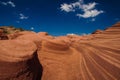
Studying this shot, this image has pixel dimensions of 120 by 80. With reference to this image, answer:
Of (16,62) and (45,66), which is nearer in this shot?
(16,62)

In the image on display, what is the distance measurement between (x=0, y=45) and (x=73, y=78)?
334 cm

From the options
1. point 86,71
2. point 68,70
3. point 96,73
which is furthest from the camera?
point 68,70

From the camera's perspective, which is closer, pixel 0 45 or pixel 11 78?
pixel 11 78

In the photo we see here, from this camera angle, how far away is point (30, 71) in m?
5.27

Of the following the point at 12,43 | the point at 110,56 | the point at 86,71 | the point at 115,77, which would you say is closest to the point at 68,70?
the point at 86,71

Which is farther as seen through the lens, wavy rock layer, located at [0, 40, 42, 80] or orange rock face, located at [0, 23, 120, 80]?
orange rock face, located at [0, 23, 120, 80]

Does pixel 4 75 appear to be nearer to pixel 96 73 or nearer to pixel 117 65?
pixel 96 73

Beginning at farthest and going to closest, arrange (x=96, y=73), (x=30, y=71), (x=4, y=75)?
(x=96, y=73), (x=30, y=71), (x=4, y=75)

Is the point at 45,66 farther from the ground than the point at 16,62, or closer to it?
closer to it

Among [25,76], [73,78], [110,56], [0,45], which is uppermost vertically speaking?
[0,45]

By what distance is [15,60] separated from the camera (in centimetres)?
486

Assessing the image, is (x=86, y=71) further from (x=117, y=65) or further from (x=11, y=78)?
(x=11, y=78)

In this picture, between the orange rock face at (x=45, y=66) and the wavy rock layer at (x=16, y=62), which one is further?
the orange rock face at (x=45, y=66)

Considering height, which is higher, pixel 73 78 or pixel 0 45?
pixel 0 45
